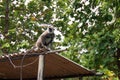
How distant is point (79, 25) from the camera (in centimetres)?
927

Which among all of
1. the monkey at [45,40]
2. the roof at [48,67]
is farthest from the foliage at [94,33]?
the monkey at [45,40]

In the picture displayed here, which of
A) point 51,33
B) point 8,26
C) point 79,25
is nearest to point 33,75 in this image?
point 79,25

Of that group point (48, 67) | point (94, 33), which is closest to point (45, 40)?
point (48, 67)

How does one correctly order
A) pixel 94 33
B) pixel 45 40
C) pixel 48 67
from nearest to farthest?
1. pixel 45 40
2. pixel 48 67
3. pixel 94 33

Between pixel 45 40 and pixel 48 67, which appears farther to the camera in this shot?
pixel 48 67

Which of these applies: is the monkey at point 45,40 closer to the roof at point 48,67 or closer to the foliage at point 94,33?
the roof at point 48,67

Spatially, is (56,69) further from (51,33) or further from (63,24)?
(63,24)

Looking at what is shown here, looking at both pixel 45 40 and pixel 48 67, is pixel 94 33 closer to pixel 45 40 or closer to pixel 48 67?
pixel 48 67

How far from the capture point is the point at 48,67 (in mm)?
7445

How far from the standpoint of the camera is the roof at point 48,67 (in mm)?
6439

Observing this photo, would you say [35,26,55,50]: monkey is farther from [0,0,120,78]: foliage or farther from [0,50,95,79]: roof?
[0,0,120,78]: foliage

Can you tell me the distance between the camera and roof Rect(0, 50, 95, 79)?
21.1 feet

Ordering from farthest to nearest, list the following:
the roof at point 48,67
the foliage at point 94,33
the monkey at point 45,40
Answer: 1. the foliage at point 94,33
2. the roof at point 48,67
3. the monkey at point 45,40

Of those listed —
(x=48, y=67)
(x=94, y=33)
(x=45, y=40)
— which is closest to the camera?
(x=45, y=40)
